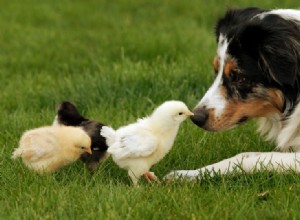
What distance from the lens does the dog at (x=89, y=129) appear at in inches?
195

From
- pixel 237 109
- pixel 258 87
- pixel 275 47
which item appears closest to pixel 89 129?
pixel 237 109

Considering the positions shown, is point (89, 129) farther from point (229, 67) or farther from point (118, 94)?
point (118, 94)

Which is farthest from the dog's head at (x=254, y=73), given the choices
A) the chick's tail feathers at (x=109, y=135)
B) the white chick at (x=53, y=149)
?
the white chick at (x=53, y=149)

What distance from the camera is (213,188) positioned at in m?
4.32

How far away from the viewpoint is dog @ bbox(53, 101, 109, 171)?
195 inches

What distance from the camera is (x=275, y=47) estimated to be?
4758 mm

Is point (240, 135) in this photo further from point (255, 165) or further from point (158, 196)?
point (158, 196)

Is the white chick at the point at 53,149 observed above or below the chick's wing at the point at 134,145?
below

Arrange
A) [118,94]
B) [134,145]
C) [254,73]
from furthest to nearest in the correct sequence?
[118,94] < [254,73] < [134,145]

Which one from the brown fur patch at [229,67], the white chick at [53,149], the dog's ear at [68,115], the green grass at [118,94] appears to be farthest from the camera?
the dog's ear at [68,115]

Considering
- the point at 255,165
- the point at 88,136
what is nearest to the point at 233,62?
the point at 255,165

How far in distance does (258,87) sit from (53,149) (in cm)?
157

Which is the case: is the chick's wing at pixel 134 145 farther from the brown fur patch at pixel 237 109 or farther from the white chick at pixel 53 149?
the brown fur patch at pixel 237 109

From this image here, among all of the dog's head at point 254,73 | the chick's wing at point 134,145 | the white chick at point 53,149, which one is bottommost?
the white chick at point 53,149
